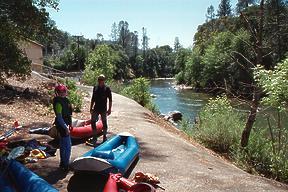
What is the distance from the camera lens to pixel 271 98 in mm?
10711

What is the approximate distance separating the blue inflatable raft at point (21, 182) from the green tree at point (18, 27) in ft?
26.3

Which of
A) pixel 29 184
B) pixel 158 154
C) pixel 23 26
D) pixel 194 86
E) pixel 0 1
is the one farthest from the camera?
pixel 194 86

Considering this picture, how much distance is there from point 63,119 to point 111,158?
48.4 inches

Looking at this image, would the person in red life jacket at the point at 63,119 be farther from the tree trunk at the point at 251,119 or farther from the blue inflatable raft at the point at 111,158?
the tree trunk at the point at 251,119

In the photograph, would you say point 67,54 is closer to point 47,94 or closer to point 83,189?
point 47,94

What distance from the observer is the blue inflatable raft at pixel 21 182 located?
6.13 metres

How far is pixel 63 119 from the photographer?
7879 millimetres

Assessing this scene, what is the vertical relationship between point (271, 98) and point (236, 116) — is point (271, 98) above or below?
above

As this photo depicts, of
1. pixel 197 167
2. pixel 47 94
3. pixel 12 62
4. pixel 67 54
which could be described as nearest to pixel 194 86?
pixel 67 54

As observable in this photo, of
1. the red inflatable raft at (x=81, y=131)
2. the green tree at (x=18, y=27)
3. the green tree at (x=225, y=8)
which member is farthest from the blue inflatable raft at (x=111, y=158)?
the green tree at (x=225, y=8)

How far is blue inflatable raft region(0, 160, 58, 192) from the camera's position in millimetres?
6133

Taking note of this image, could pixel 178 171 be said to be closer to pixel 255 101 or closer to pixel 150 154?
pixel 150 154

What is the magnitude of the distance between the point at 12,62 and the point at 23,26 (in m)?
1.37

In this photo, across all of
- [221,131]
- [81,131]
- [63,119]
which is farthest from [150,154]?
[221,131]
